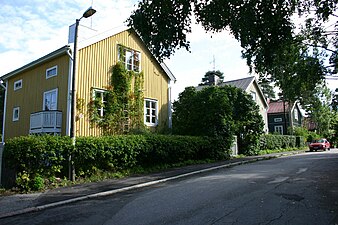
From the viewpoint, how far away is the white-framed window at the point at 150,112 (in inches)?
822

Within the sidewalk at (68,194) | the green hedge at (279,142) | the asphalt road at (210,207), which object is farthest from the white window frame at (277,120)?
the asphalt road at (210,207)

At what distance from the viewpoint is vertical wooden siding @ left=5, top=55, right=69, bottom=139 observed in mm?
17734

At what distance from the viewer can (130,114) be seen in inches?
756

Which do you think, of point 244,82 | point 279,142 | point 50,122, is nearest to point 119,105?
point 50,122

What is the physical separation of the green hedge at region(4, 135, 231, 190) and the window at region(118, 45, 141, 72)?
669 cm

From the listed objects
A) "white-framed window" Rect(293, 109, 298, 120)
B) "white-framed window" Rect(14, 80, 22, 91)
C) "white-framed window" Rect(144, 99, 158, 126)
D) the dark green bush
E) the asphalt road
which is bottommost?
the asphalt road

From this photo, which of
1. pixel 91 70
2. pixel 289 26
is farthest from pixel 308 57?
pixel 91 70

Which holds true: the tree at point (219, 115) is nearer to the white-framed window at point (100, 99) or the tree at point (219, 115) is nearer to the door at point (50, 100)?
the white-framed window at point (100, 99)

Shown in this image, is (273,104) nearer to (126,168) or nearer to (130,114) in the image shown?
(130,114)

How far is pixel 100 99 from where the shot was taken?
18.2 meters

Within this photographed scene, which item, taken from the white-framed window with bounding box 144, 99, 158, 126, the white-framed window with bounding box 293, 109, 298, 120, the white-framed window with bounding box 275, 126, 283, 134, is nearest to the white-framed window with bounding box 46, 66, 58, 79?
the white-framed window with bounding box 144, 99, 158, 126

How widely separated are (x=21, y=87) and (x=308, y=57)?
64.5 feet

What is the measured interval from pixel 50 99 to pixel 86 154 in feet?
28.2

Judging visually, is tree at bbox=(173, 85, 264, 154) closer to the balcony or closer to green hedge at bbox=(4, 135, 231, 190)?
green hedge at bbox=(4, 135, 231, 190)
